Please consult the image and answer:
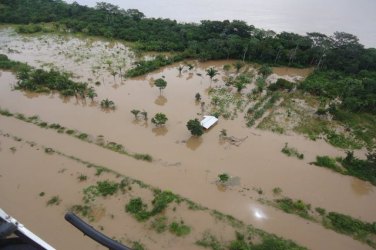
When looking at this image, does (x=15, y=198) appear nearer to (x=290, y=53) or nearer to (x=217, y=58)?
(x=217, y=58)

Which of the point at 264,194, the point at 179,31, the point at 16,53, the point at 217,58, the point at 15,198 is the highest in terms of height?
the point at 179,31

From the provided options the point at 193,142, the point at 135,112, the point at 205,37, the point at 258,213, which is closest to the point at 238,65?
the point at 205,37

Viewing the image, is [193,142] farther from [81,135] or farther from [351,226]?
[351,226]

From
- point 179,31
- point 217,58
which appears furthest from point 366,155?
point 179,31

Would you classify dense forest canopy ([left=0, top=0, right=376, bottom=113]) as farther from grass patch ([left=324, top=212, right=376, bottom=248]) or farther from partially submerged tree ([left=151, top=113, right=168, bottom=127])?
grass patch ([left=324, top=212, right=376, bottom=248])

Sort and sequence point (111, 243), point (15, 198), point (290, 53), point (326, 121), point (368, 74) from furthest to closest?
1. point (290, 53)
2. point (368, 74)
3. point (326, 121)
4. point (15, 198)
5. point (111, 243)

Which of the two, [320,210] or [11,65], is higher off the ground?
[11,65]
